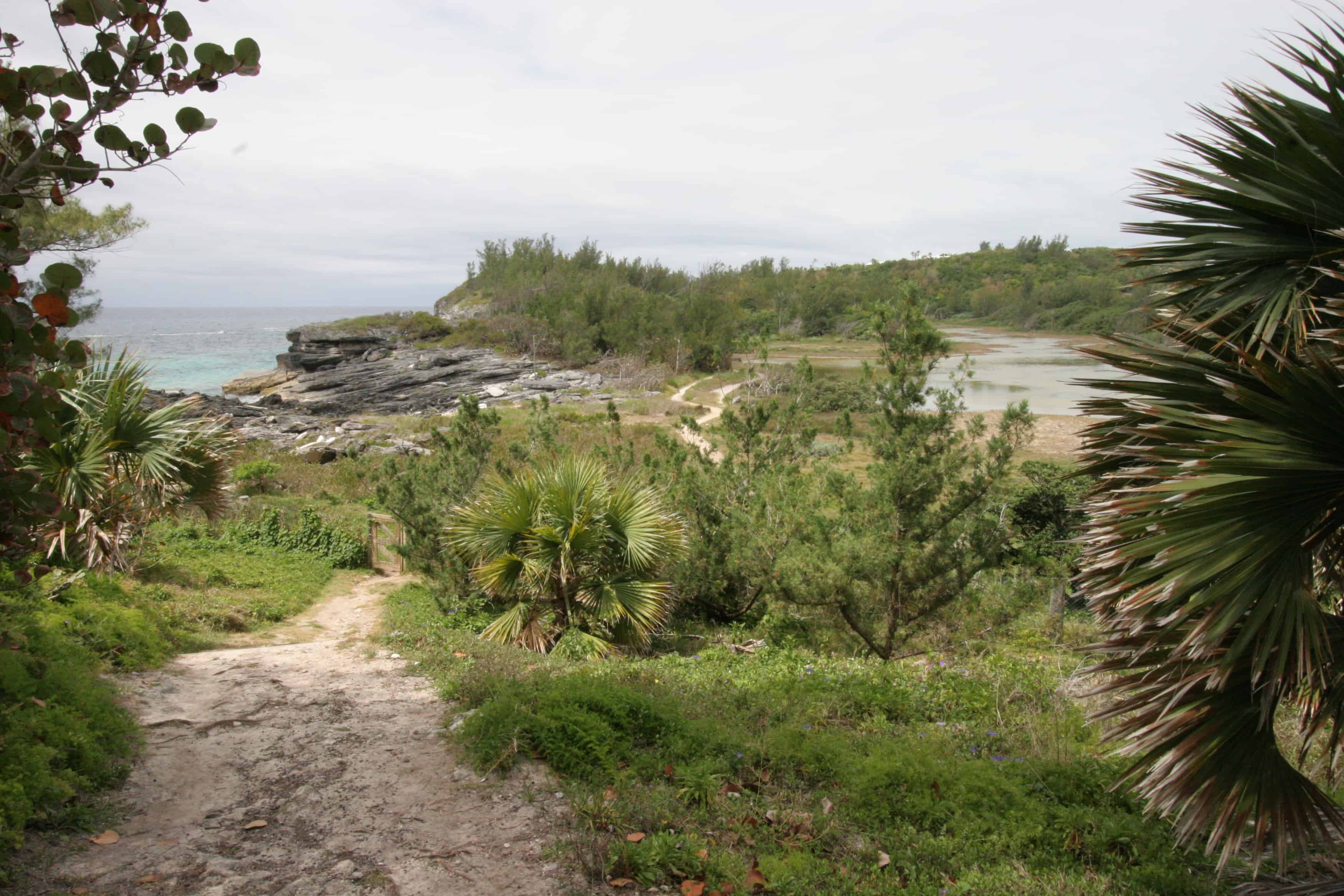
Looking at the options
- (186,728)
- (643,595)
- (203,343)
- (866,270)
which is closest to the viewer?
(186,728)

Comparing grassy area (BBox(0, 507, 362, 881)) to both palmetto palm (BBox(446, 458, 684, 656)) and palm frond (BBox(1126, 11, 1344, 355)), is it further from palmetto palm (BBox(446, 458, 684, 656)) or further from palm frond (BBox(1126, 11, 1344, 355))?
palm frond (BBox(1126, 11, 1344, 355))

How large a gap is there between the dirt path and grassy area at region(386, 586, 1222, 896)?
297mm

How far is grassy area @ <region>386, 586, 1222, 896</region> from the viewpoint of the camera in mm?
3689

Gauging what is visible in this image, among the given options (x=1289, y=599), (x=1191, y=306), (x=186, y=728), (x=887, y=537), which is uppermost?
(x=1191, y=306)

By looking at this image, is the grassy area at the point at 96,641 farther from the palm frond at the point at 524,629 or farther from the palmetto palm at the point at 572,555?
the palmetto palm at the point at 572,555

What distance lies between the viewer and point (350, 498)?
1894 centimetres

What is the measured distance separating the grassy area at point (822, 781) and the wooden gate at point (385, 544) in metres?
7.61

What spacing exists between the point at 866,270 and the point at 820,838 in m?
142

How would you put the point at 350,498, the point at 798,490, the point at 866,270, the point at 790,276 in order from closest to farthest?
the point at 798,490
the point at 350,498
the point at 790,276
the point at 866,270

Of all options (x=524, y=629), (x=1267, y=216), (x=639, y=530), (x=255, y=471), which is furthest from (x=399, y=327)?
(x=1267, y=216)

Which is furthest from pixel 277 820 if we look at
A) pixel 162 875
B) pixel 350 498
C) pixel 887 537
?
pixel 350 498

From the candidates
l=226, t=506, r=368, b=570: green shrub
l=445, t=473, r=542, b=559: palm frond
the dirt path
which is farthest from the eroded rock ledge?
the dirt path

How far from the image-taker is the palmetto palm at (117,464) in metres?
6.54

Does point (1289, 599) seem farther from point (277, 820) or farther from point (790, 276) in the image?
Result: point (790, 276)
